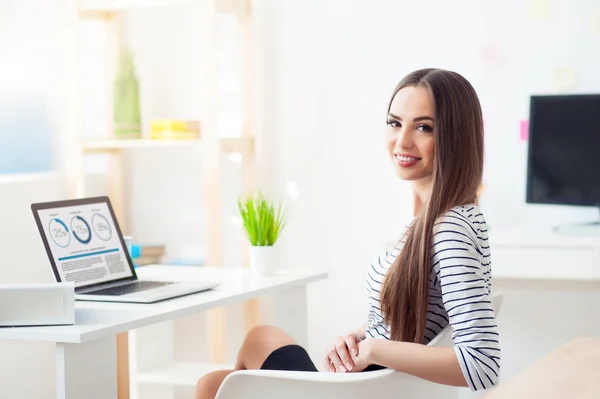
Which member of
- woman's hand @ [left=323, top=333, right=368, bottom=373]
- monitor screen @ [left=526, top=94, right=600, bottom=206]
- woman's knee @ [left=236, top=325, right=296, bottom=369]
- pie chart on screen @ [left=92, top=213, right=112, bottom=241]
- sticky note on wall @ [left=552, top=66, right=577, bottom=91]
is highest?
sticky note on wall @ [left=552, top=66, right=577, bottom=91]

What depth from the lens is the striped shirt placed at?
5.22ft

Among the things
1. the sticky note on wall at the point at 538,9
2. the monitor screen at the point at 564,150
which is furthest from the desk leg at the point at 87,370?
the sticky note on wall at the point at 538,9

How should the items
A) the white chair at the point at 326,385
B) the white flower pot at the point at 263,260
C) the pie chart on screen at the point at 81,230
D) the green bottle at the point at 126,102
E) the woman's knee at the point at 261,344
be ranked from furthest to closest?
1. the green bottle at the point at 126,102
2. the white flower pot at the point at 263,260
3. the pie chart on screen at the point at 81,230
4. the woman's knee at the point at 261,344
5. the white chair at the point at 326,385

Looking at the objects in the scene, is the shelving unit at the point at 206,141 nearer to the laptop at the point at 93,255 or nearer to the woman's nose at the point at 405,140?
the laptop at the point at 93,255

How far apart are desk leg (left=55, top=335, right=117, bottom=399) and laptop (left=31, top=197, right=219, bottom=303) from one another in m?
0.25

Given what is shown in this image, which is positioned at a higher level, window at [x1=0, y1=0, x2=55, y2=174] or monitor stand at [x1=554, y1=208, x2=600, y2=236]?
window at [x1=0, y1=0, x2=55, y2=174]

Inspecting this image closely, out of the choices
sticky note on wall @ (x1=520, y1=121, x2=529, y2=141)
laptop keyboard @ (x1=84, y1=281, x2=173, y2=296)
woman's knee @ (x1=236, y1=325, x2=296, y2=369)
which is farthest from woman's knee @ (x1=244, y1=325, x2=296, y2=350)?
sticky note on wall @ (x1=520, y1=121, x2=529, y2=141)

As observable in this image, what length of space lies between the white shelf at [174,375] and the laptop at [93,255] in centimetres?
40

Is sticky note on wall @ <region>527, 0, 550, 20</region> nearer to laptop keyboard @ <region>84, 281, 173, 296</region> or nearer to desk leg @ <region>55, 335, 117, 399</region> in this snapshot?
laptop keyboard @ <region>84, 281, 173, 296</region>

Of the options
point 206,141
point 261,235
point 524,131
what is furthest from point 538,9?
point 261,235

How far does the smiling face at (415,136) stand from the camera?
5.78 feet

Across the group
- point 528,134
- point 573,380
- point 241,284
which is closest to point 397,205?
point 528,134

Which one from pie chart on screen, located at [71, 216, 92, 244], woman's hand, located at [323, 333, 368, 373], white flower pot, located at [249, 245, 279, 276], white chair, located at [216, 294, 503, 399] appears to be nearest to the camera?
white chair, located at [216, 294, 503, 399]

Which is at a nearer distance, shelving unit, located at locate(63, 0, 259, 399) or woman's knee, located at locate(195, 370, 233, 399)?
woman's knee, located at locate(195, 370, 233, 399)
